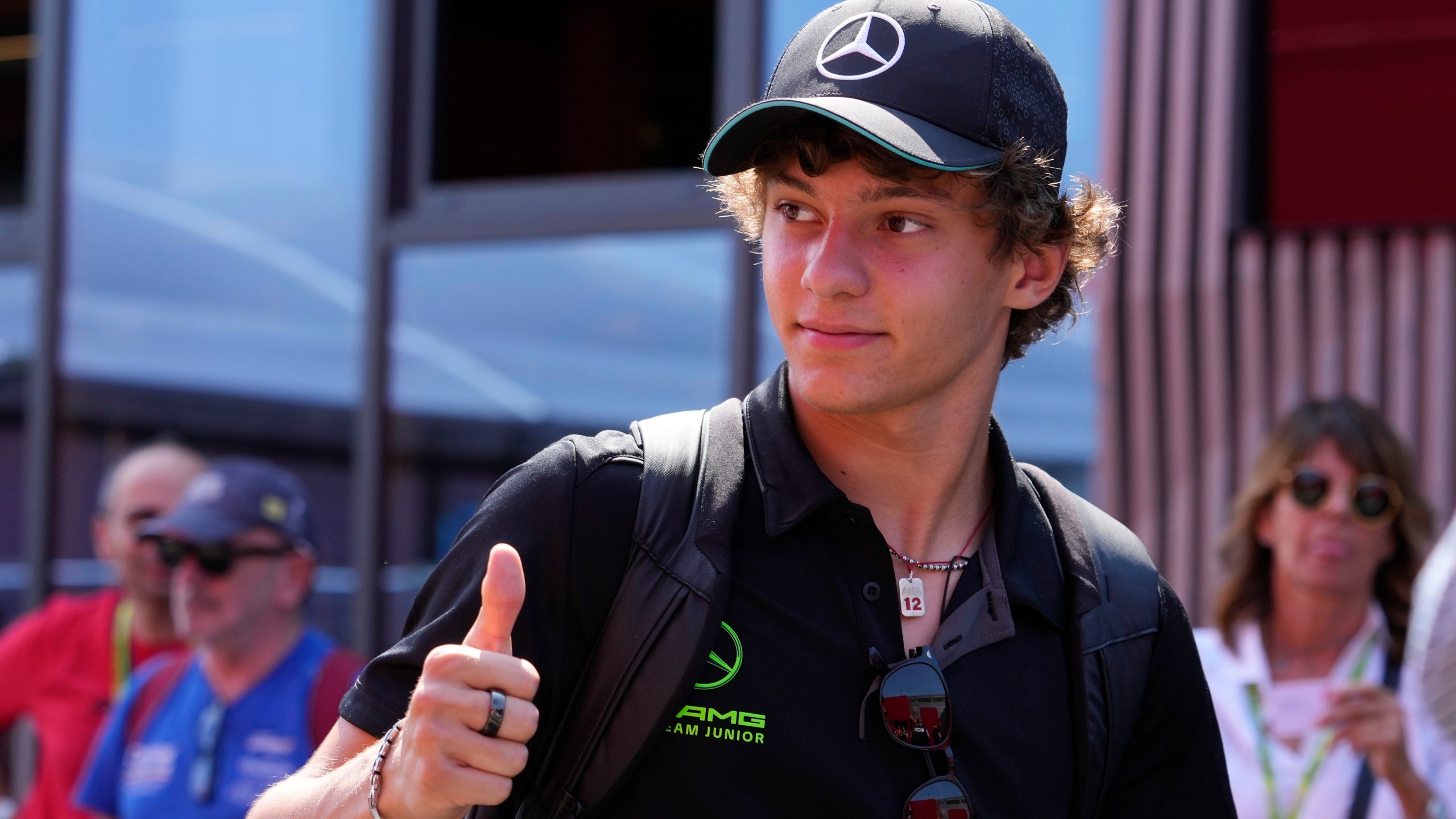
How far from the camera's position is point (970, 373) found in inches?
69.9

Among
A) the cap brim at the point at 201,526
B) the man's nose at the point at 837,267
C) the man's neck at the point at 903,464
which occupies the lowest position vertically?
the cap brim at the point at 201,526

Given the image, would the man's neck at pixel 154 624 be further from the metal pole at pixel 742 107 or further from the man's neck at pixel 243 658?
the metal pole at pixel 742 107

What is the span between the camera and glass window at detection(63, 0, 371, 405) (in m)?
5.20

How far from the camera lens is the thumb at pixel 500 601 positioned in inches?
52.2

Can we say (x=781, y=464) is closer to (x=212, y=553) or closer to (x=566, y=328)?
(x=212, y=553)

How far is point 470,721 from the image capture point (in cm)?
129

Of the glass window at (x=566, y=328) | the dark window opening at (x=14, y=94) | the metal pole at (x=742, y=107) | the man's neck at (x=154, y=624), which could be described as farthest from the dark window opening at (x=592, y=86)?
the man's neck at (x=154, y=624)

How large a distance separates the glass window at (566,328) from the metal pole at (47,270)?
5.20 ft

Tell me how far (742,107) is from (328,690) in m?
2.11

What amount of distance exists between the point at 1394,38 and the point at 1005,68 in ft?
9.83

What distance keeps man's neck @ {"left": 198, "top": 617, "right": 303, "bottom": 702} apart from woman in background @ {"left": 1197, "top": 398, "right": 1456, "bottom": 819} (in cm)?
237

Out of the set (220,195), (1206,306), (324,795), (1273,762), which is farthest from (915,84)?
(220,195)

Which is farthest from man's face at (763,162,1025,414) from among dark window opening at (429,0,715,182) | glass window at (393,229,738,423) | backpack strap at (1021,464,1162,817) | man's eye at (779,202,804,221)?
dark window opening at (429,0,715,182)

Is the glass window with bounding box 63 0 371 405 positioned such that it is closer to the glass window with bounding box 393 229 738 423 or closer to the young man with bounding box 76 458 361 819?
the glass window with bounding box 393 229 738 423
